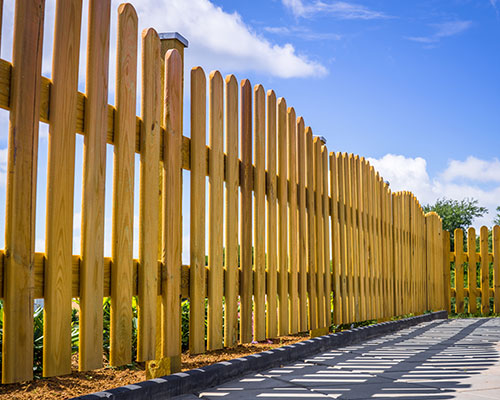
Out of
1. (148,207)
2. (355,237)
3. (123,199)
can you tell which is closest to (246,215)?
(148,207)

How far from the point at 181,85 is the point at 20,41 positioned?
119 centimetres

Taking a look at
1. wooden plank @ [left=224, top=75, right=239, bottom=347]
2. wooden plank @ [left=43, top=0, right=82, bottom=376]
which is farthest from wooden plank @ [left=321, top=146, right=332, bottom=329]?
wooden plank @ [left=43, top=0, right=82, bottom=376]

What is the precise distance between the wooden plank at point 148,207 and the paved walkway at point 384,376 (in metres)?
0.40

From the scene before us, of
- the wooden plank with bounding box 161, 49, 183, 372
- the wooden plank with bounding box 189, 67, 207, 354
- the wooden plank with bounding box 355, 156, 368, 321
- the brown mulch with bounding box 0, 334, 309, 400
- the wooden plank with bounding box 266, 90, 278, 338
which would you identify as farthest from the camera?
the wooden plank with bounding box 355, 156, 368, 321

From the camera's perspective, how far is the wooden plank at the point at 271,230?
460 centimetres

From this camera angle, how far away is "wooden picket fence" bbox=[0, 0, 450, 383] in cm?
254

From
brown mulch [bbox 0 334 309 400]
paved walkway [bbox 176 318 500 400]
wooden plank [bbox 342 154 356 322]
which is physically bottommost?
paved walkway [bbox 176 318 500 400]

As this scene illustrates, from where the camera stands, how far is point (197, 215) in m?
3.65

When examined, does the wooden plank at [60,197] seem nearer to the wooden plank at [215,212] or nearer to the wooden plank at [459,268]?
the wooden plank at [215,212]

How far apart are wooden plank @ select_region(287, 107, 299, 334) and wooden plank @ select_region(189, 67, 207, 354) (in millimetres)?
1472

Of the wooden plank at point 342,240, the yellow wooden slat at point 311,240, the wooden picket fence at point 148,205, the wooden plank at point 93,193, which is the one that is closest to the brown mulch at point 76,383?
the wooden picket fence at point 148,205

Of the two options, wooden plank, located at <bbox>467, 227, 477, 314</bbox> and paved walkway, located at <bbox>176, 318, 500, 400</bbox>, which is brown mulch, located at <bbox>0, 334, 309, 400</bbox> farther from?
wooden plank, located at <bbox>467, 227, 477, 314</bbox>

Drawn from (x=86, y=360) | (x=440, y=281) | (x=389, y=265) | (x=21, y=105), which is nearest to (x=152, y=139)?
(x=21, y=105)

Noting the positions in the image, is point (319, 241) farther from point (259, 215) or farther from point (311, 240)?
point (259, 215)
